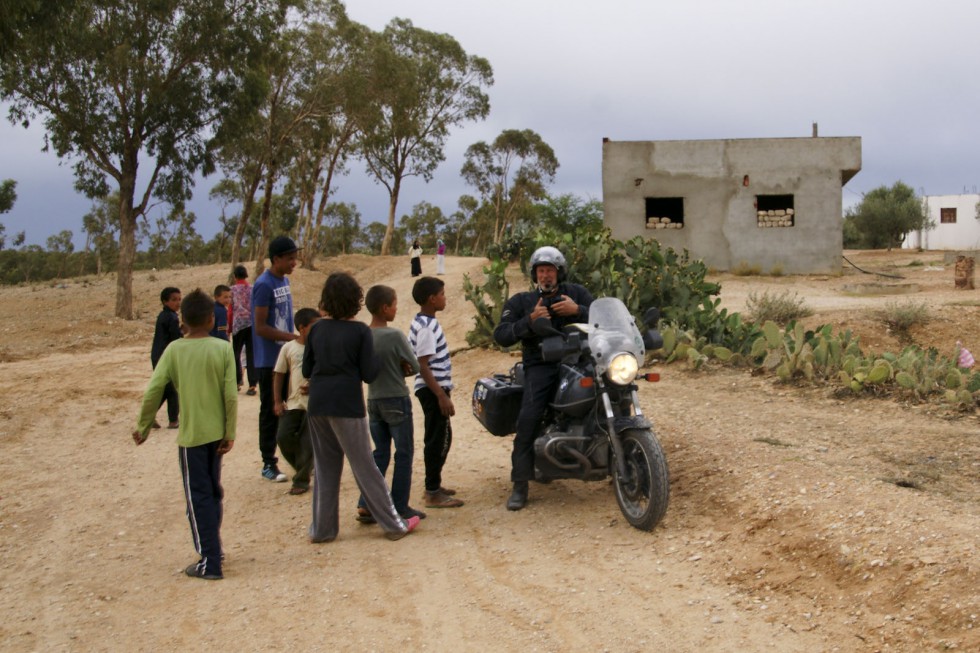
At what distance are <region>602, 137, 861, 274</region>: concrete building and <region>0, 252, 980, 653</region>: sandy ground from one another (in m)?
17.4

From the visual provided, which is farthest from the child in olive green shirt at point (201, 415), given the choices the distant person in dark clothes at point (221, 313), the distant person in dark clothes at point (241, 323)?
the distant person in dark clothes at point (241, 323)

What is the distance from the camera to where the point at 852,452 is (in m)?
6.45

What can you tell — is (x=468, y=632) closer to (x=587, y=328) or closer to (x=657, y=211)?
(x=587, y=328)

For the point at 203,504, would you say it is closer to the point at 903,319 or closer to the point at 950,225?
the point at 903,319

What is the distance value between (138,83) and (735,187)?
16.2 m

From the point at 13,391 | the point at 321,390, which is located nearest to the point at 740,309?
the point at 13,391

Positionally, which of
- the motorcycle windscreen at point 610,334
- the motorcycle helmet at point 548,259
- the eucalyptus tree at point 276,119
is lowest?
the motorcycle windscreen at point 610,334

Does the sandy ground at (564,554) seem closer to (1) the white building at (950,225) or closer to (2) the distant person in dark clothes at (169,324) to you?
(2) the distant person in dark clothes at (169,324)

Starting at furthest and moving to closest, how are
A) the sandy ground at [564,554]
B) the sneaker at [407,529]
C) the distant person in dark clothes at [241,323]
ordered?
the distant person in dark clothes at [241,323]
the sneaker at [407,529]
the sandy ground at [564,554]

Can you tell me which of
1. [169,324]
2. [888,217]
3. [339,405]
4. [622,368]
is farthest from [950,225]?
[339,405]

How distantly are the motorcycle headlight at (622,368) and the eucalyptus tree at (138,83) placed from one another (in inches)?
780

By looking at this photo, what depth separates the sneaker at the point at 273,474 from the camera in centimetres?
697

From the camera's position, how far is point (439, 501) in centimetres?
608

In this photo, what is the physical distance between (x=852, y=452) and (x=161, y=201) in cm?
2233
